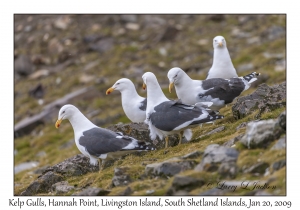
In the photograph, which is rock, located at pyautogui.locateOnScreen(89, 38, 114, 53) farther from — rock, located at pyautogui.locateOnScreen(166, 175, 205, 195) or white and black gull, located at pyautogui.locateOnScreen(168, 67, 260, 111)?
rock, located at pyautogui.locateOnScreen(166, 175, 205, 195)

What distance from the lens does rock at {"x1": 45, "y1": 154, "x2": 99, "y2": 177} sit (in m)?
12.7

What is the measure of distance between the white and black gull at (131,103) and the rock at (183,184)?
505 cm

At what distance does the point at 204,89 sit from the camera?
13.4m

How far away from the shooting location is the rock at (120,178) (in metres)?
10.2

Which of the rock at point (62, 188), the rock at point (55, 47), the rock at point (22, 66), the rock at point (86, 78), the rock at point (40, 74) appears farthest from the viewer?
the rock at point (55, 47)

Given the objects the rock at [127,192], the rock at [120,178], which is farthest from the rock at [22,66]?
the rock at [127,192]

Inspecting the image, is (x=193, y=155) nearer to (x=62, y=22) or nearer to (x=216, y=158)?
(x=216, y=158)

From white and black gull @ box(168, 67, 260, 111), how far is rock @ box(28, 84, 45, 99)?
1760cm

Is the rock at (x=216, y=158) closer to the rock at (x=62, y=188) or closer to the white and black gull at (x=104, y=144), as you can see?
the white and black gull at (x=104, y=144)

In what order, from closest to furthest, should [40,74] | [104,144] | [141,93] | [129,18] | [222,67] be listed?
[104,144] → [222,67] → [141,93] → [40,74] → [129,18]

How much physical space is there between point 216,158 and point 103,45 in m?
25.6

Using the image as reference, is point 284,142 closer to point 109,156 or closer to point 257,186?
point 257,186

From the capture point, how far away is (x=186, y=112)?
1198 centimetres

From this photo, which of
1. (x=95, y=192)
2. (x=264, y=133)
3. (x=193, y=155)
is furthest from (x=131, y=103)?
(x=264, y=133)
